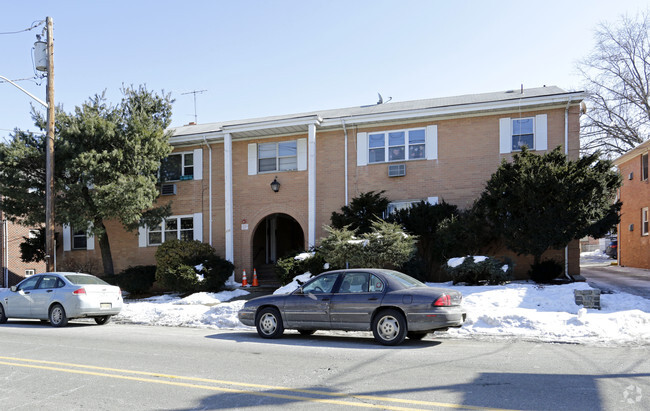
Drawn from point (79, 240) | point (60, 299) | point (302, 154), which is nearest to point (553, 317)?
point (60, 299)

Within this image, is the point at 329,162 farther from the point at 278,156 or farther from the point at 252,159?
the point at 252,159

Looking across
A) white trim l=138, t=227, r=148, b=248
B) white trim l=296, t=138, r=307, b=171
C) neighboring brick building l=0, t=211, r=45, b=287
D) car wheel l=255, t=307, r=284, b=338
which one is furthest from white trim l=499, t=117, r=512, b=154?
neighboring brick building l=0, t=211, r=45, b=287

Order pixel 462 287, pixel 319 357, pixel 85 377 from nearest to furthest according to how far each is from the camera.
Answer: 1. pixel 85 377
2. pixel 319 357
3. pixel 462 287

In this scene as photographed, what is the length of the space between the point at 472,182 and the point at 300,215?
6.45m

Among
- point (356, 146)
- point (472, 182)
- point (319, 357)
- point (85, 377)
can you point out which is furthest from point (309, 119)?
point (85, 377)

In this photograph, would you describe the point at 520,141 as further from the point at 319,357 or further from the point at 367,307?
the point at 319,357

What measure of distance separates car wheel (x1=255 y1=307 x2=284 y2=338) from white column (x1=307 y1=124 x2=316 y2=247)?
382 inches

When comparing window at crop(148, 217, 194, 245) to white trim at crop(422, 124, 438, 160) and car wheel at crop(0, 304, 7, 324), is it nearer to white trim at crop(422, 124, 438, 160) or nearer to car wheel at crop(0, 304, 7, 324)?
car wheel at crop(0, 304, 7, 324)

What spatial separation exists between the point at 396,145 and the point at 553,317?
406 inches

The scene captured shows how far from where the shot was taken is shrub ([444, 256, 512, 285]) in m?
15.9

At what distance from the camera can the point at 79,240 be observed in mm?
25094

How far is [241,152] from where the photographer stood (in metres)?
22.6

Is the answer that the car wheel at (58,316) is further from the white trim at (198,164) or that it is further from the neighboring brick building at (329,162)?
the white trim at (198,164)

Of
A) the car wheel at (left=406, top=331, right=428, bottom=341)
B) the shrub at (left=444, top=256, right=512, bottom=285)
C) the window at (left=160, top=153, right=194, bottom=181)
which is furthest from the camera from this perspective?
the window at (left=160, top=153, right=194, bottom=181)
